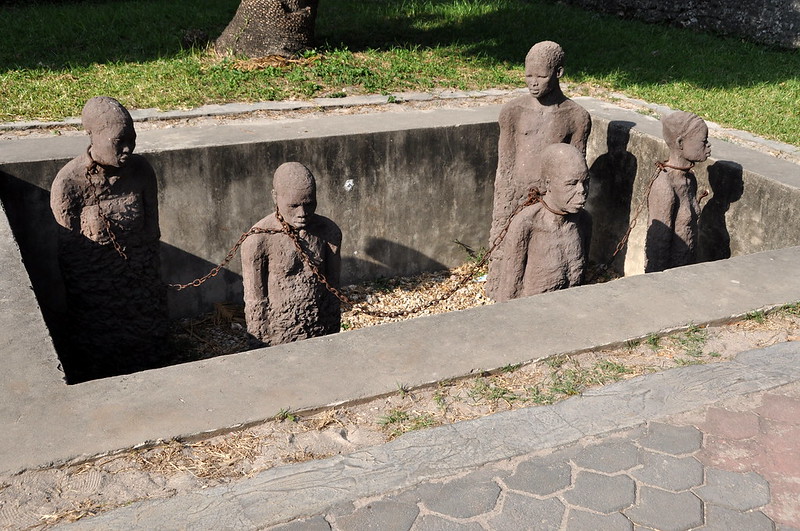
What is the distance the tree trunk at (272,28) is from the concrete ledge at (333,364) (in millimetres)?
6683

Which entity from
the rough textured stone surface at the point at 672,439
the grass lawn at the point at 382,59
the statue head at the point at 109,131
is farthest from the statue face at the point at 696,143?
the statue head at the point at 109,131

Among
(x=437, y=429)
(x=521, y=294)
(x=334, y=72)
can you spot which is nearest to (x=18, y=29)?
(x=334, y=72)

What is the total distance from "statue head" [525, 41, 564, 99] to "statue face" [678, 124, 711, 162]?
1112mm

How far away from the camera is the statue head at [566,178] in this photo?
552 cm

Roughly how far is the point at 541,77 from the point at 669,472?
4.07 m

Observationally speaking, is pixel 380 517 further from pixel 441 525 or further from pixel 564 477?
pixel 564 477

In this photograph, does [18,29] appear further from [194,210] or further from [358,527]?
[358,527]

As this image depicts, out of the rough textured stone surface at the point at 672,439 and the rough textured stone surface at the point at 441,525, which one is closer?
the rough textured stone surface at the point at 441,525

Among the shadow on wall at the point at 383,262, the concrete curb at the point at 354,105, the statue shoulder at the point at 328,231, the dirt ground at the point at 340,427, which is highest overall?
the concrete curb at the point at 354,105

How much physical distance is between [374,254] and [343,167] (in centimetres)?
98

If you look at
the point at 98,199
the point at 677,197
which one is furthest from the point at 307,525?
the point at 677,197

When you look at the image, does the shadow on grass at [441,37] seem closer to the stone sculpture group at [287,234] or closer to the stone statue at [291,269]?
the stone sculpture group at [287,234]

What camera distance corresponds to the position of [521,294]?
614 centimetres

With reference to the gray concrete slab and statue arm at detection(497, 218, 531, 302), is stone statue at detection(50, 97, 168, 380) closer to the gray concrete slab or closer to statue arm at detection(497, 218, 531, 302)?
the gray concrete slab
